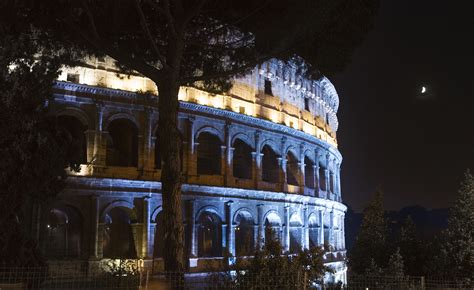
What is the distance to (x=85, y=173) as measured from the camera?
1922 centimetres

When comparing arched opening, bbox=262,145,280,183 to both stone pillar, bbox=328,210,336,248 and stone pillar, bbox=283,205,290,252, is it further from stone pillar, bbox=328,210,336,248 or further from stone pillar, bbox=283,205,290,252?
stone pillar, bbox=328,210,336,248

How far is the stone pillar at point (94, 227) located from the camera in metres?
19.0

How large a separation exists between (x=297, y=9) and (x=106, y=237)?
11.5 metres

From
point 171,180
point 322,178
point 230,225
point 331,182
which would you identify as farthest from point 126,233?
point 331,182

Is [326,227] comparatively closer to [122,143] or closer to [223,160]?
[223,160]

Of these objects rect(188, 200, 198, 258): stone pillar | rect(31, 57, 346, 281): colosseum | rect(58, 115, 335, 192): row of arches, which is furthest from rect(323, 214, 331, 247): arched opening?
rect(188, 200, 198, 258): stone pillar

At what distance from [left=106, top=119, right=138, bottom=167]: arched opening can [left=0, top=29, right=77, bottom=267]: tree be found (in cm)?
660

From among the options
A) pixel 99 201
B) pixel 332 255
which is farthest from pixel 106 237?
pixel 332 255

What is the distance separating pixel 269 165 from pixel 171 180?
553 inches

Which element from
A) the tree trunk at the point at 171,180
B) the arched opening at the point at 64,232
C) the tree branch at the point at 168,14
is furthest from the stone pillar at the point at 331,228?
the tree branch at the point at 168,14

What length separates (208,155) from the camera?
920 inches

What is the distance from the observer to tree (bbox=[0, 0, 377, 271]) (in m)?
12.2

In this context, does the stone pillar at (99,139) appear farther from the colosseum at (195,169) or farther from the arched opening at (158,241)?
the arched opening at (158,241)

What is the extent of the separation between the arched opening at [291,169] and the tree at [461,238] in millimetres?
11601
